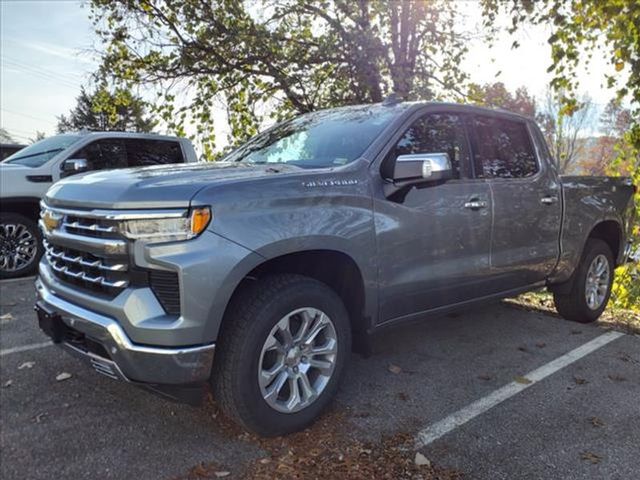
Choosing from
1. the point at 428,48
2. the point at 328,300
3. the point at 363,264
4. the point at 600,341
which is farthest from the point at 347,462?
the point at 428,48

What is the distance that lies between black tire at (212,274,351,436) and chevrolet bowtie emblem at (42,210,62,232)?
1.17m

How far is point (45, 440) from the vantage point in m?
2.84

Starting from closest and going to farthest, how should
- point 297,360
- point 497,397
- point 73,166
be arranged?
point 297,360 < point 497,397 < point 73,166

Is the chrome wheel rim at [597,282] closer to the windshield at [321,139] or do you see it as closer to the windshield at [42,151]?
the windshield at [321,139]

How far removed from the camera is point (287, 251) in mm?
2746

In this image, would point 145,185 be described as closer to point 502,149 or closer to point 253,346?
point 253,346

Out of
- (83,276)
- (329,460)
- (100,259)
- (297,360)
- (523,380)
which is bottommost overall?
(523,380)

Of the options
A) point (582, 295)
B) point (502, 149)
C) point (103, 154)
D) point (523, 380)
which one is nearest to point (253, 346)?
point (523, 380)

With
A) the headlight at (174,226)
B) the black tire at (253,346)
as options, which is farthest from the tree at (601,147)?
the headlight at (174,226)

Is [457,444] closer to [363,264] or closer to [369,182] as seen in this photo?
[363,264]

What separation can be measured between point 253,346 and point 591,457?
1.86 metres

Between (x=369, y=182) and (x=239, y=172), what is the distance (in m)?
0.79

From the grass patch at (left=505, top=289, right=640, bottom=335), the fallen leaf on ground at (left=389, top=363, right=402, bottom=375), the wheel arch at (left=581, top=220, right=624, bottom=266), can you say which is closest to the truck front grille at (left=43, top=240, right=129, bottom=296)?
the fallen leaf on ground at (left=389, top=363, right=402, bottom=375)

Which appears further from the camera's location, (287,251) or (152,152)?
(152,152)
